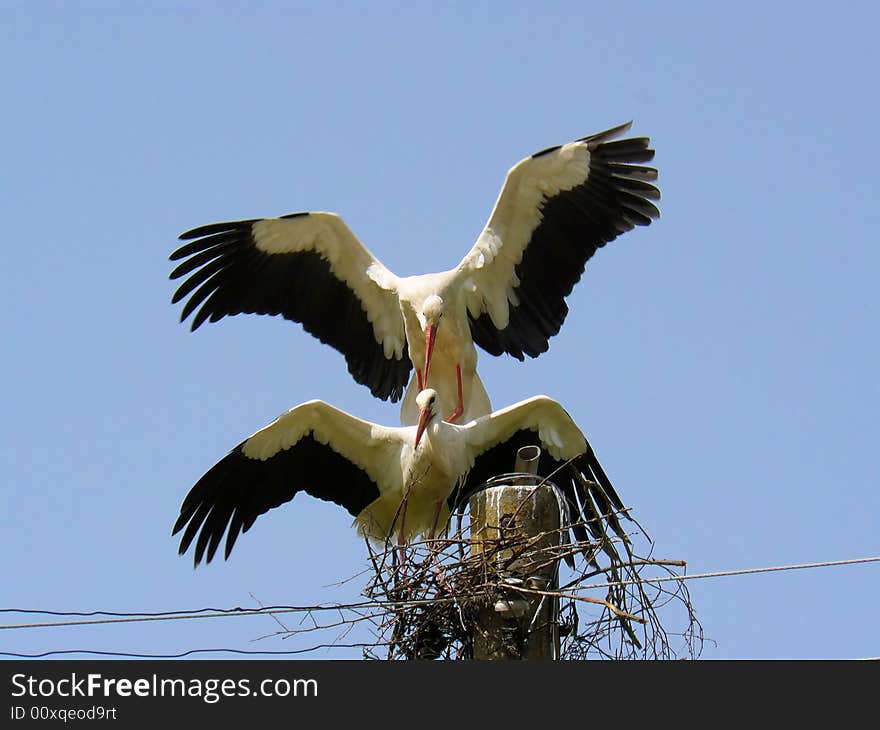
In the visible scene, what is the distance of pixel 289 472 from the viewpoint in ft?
29.2

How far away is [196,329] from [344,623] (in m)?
3.56

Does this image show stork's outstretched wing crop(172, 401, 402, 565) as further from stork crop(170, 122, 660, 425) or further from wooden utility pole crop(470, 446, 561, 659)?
wooden utility pole crop(470, 446, 561, 659)

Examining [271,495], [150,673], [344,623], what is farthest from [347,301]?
[150,673]

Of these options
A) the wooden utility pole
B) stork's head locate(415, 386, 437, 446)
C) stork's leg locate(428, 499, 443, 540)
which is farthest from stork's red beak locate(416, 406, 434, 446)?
the wooden utility pole

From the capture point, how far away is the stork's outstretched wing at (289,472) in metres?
8.66

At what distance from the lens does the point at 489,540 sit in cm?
631

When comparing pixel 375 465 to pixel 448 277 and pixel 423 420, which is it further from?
pixel 448 277

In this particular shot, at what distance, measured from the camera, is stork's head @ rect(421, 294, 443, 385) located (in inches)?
354

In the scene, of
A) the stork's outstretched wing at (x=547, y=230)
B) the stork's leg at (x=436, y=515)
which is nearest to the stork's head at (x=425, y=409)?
the stork's leg at (x=436, y=515)

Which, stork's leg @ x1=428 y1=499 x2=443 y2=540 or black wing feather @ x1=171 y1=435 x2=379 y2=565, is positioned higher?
black wing feather @ x1=171 y1=435 x2=379 y2=565

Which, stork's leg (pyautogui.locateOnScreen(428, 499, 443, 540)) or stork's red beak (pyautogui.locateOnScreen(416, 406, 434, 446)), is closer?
stork's red beak (pyautogui.locateOnScreen(416, 406, 434, 446))

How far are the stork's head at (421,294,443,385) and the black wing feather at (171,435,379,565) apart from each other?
2.55 ft

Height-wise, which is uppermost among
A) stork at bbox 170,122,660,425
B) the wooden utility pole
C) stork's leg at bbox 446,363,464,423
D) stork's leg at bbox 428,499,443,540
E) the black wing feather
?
stork at bbox 170,122,660,425

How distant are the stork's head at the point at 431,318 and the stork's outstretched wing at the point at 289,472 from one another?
65cm
